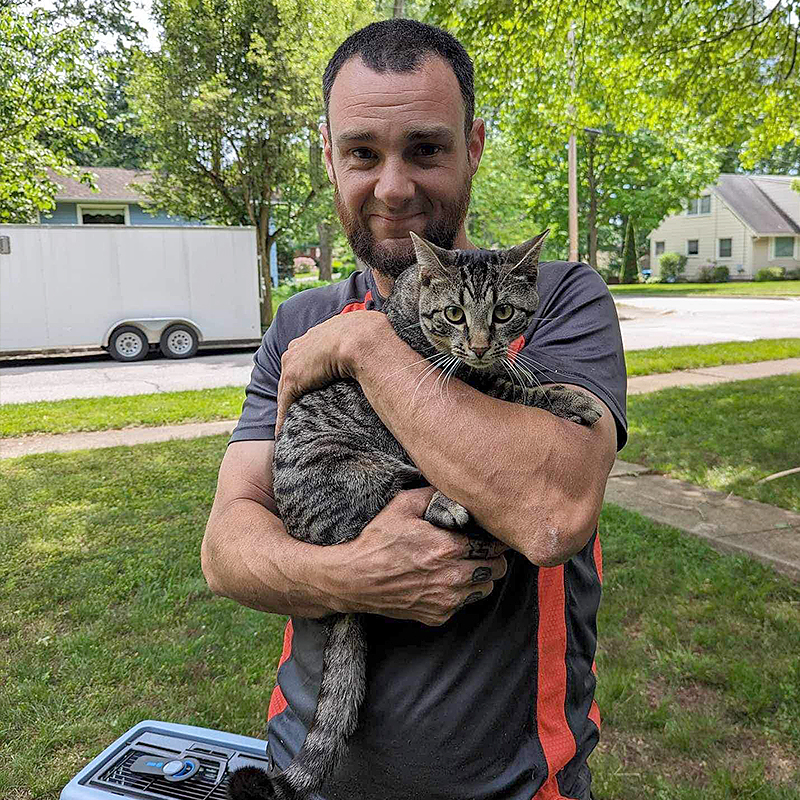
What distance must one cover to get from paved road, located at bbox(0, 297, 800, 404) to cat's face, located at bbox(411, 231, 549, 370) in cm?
1235

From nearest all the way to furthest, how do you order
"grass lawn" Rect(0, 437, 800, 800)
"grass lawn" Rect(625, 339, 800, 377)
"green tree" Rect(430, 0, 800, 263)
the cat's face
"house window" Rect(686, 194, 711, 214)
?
the cat's face
"grass lawn" Rect(0, 437, 800, 800)
"green tree" Rect(430, 0, 800, 263)
"grass lawn" Rect(625, 339, 800, 377)
"house window" Rect(686, 194, 711, 214)

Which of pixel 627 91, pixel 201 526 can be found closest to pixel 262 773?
pixel 201 526

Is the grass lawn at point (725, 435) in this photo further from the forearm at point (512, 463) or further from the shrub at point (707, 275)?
the shrub at point (707, 275)

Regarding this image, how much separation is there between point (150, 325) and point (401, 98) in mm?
17526

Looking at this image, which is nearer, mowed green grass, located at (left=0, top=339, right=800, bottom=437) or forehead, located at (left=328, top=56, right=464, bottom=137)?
forehead, located at (left=328, top=56, right=464, bottom=137)

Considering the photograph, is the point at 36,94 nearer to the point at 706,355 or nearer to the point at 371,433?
the point at 706,355

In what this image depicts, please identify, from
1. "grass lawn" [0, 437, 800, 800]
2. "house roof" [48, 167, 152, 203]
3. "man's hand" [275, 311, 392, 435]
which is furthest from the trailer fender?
"man's hand" [275, 311, 392, 435]

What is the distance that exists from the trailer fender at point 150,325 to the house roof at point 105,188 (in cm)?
1365

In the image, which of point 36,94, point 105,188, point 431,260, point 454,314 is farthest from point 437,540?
point 105,188

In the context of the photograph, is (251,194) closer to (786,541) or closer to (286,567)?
(786,541)

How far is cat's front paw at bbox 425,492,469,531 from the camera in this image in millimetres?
1916

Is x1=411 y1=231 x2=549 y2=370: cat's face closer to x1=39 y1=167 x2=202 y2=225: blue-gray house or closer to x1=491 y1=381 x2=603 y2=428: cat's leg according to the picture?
x1=491 y1=381 x2=603 y2=428: cat's leg

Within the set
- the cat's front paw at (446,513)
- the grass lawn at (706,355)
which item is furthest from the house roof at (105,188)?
the cat's front paw at (446,513)

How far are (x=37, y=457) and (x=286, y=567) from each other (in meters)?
8.11
